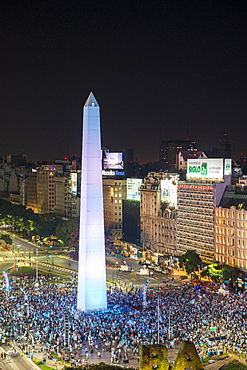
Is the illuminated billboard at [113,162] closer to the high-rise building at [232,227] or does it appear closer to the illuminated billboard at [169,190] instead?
the illuminated billboard at [169,190]

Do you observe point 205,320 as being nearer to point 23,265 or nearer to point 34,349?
point 34,349

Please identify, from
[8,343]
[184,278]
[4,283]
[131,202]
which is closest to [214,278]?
[184,278]

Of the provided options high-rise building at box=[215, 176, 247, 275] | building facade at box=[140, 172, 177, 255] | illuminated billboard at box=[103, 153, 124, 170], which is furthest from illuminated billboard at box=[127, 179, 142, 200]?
high-rise building at box=[215, 176, 247, 275]

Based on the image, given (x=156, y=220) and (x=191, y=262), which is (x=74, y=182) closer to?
(x=156, y=220)

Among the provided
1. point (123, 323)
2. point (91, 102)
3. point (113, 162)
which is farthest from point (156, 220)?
point (123, 323)

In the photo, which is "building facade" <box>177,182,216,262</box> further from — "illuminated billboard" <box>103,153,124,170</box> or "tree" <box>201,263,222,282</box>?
"illuminated billboard" <box>103,153,124,170</box>

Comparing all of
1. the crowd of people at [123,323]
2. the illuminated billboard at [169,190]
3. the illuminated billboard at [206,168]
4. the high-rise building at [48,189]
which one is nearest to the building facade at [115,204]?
the illuminated billboard at [169,190]
